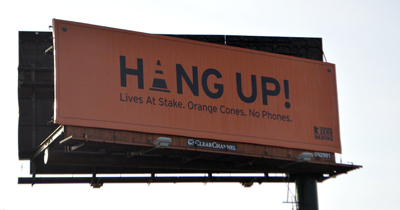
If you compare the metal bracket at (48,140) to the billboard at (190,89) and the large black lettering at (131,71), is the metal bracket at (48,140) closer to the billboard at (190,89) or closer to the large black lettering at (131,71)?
the billboard at (190,89)

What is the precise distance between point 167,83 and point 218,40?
5.50 m

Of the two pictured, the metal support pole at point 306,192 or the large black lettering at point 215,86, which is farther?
the metal support pole at point 306,192

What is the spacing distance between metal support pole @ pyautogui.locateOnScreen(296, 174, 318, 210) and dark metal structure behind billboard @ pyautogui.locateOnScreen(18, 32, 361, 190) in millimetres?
365

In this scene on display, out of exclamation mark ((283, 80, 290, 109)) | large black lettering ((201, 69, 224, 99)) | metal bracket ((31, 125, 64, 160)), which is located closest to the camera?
metal bracket ((31, 125, 64, 160))

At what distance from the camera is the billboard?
1037 inches

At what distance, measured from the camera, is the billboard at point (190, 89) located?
26328 millimetres

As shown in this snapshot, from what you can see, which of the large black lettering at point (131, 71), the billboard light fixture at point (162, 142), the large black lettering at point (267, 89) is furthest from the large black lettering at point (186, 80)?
the large black lettering at point (267, 89)

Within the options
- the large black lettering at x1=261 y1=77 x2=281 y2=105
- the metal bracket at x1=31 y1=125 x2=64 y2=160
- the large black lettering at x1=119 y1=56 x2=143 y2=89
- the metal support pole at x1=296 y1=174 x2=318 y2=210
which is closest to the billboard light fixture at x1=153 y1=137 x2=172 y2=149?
the large black lettering at x1=119 y1=56 x2=143 y2=89

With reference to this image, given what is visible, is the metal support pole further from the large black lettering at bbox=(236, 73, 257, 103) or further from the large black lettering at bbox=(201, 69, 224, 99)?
the large black lettering at bbox=(201, 69, 224, 99)

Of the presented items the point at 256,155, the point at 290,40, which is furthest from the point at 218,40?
the point at 256,155

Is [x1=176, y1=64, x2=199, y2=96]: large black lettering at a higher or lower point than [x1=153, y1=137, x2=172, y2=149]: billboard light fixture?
higher

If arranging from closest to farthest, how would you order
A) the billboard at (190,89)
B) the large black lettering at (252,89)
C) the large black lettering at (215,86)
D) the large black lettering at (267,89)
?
the billboard at (190,89)
the large black lettering at (215,86)
the large black lettering at (252,89)
the large black lettering at (267,89)

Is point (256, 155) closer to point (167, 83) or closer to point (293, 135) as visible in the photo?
point (293, 135)

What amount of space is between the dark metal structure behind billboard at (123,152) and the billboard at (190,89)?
0.67 m
